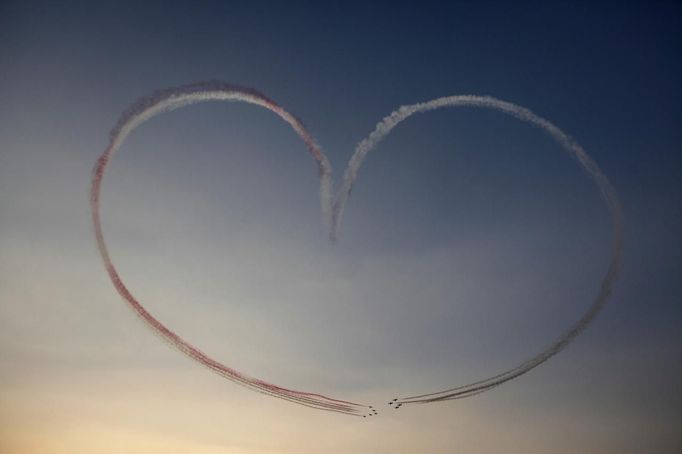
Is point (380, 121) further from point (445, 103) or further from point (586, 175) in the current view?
point (586, 175)

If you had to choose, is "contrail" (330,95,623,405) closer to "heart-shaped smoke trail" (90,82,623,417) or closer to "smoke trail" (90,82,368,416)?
"heart-shaped smoke trail" (90,82,623,417)

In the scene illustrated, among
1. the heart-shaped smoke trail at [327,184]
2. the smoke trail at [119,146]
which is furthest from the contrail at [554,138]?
the smoke trail at [119,146]

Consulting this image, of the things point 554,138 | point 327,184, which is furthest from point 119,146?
point 554,138

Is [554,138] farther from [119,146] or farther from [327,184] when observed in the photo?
[119,146]

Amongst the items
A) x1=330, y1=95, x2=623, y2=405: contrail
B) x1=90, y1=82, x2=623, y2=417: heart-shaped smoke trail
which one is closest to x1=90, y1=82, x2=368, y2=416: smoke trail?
x1=90, y1=82, x2=623, y2=417: heart-shaped smoke trail

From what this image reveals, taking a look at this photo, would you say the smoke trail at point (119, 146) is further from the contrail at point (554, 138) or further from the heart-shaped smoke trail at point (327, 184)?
the contrail at point (554, 138)

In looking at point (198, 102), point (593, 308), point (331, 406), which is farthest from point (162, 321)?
point (593, 308)
